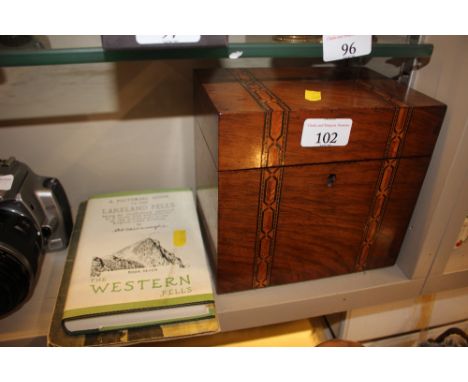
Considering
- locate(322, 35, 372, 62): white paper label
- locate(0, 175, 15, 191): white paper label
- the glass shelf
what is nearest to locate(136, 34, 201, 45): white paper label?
the glass shelf

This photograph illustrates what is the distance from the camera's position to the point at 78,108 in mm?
581

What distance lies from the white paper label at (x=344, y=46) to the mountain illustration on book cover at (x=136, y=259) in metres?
0.33

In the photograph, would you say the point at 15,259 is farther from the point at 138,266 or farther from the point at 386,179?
the point at 386,179

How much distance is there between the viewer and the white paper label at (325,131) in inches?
16.2

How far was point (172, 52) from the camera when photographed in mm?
380

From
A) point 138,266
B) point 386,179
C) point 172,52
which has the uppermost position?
point 172,52

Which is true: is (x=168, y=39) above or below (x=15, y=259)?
above

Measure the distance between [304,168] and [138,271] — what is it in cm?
26

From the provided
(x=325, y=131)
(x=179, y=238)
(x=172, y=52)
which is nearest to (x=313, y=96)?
(x=325, y=131)

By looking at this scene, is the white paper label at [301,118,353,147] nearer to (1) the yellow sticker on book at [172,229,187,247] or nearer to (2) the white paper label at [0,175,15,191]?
(1) the yellow sticker on book at [172,229,187,247]

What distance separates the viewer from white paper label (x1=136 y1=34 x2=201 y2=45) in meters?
0.35
